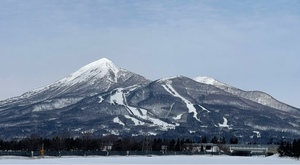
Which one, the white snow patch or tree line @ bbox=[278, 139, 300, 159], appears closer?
the white snow patch

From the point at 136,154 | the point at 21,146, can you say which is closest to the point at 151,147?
the point at 21,146

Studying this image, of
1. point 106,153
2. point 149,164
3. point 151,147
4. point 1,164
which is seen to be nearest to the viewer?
point 1,164

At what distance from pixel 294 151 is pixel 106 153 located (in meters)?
42.7

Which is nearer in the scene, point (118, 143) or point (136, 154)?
point (136, 154)

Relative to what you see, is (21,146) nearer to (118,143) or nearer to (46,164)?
(118,143)

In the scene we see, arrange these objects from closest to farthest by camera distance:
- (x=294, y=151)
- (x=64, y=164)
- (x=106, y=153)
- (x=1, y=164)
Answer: (x=1, y=164), (x=64, y=164), (x=106, y=153), (x=294, y=151)

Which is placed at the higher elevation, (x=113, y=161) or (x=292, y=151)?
(x=292, y=151)

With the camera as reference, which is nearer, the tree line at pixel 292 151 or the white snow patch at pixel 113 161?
the white snow patch at pixel 113 161

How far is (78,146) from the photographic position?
181 meters

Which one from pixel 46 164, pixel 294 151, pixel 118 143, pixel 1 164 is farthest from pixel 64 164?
pixel 118 143

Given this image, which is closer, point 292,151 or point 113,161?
point 113,161

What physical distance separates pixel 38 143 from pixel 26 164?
102 meters

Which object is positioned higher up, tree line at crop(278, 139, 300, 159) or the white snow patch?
tree line at crop(278, 139, 300, 159)

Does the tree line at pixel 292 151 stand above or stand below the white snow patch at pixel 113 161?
above
